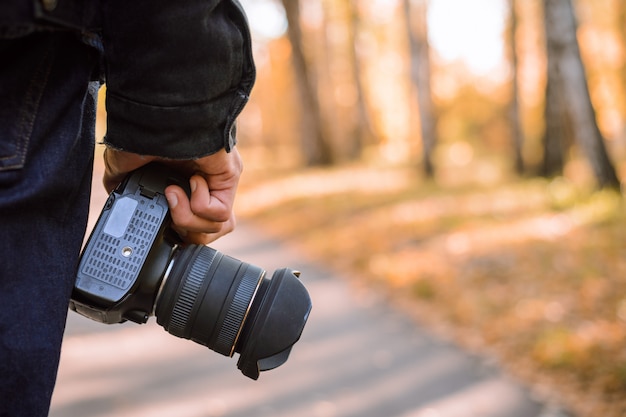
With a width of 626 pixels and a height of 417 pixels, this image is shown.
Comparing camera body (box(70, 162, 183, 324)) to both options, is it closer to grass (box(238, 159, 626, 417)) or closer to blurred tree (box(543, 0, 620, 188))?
grass (box(238, 159, 626, 417))

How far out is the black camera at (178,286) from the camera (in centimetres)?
143

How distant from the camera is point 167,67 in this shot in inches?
50.5

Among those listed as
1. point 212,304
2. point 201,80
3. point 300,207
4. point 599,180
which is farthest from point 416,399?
point 300,207

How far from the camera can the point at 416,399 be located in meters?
4.52

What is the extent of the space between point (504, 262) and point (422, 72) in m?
9.13

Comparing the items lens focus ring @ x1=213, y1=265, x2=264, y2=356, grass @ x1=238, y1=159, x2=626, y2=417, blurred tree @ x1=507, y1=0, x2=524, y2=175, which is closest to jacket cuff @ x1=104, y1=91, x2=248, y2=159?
lens focus ring @ x1=213, y1=265, x2=264, y2=356

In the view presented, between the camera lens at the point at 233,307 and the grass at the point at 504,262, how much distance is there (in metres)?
3.23

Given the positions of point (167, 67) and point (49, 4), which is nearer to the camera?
point (49, 4)

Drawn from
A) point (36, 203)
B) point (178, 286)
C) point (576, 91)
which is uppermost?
point (36, 203)

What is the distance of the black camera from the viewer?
143 centimetres

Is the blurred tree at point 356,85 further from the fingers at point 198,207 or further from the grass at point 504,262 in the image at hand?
the fingers at point 198,207

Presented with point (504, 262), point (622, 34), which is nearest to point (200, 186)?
point (504, 262)

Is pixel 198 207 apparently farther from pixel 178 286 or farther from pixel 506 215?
pixel 506 215

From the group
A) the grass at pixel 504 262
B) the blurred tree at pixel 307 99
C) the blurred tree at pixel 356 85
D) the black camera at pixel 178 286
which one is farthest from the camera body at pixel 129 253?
the blurred tree at pixel 356 85
